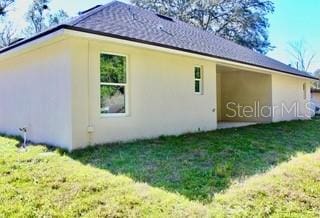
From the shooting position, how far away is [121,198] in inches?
181

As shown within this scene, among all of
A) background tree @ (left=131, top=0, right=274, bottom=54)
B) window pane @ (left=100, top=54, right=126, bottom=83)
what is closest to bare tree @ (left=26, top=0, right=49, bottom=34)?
background tree @ (left=131, top=0, right=274, bottom=54)

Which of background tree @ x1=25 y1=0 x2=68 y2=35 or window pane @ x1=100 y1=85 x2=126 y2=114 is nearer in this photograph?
window pane @ x1=100 y1=85 x2=126 y2=114

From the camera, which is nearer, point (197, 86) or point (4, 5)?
point (197, 86)

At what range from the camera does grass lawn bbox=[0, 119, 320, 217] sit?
14.3ft

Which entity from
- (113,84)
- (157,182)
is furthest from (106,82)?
(157,182)

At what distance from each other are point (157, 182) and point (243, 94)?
13214mm

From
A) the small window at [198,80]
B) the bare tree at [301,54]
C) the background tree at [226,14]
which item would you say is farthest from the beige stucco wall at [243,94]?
the bare tree at [301,54]

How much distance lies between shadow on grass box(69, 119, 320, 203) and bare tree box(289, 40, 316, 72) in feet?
133

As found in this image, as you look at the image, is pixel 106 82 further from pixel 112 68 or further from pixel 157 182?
pixel 157 182

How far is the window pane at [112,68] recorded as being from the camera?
862cm

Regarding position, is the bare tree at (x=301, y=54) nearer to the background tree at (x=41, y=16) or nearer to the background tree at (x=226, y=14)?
the background tree at (x=226, y=14)

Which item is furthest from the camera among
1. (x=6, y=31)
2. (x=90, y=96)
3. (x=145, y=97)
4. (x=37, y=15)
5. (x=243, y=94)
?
(x=37, y=15)

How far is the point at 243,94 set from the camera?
57.8ft

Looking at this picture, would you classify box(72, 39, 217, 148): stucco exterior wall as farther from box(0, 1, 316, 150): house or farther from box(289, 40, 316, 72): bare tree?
box(289, 40, 316, 72): bare tree
